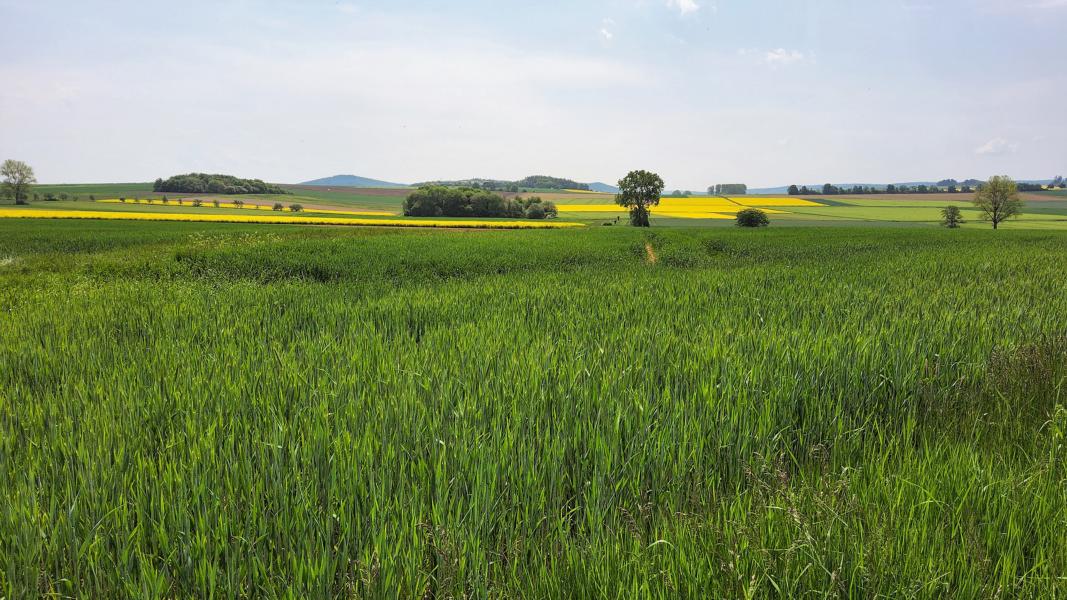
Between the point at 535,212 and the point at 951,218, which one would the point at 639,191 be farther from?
the point at 951,218

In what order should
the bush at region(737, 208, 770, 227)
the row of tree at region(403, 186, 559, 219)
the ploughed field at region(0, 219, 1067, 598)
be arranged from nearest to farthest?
1. the ploughed field at region(0, 219, 1067, 598)
2. the bush at region(737, 208, 770, 227)
3. the row of tree at region(403, 186, 559, 219)

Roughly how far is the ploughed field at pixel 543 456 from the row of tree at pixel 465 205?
78.5 metres

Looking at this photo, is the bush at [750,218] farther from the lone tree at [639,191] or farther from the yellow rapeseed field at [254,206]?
the yellow rapeseed field at [254,206]

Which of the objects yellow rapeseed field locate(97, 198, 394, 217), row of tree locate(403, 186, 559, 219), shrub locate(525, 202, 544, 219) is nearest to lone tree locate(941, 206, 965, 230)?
row of tree locate(403, 186, 559, 219)

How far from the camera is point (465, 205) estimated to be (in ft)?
277

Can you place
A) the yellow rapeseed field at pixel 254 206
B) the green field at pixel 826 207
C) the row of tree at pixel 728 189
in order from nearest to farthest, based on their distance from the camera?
the green field at pixel 826 207 → the yellow rapeseed field at pixel 254 206 → the row of tree at pixel 728 189

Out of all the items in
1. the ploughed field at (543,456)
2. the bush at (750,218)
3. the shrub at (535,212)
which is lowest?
the ploughed field at (543,456)

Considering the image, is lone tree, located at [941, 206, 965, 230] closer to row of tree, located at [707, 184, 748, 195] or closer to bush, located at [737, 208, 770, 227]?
bush, located at [737, 208, 770, 227]

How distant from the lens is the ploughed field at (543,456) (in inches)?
78.6

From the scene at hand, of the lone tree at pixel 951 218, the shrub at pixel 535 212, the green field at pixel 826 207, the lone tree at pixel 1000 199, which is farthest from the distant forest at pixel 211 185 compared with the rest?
the lone tree at pixel 1000 199

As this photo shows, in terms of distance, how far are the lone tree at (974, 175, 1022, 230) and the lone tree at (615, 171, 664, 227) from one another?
4284 cm

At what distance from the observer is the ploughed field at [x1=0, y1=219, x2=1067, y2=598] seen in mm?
1996

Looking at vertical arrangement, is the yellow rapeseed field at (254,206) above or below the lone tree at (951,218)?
above

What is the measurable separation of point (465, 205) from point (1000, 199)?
7354cm
